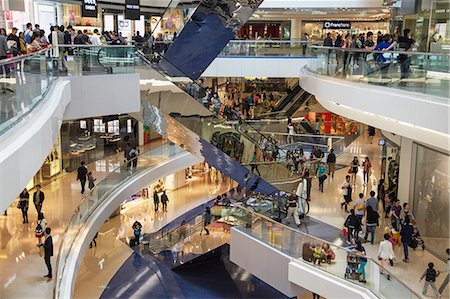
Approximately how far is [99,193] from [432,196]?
31.6 feet

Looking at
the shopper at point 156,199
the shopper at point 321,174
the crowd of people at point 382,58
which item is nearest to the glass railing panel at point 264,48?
the shopper at point 321,174

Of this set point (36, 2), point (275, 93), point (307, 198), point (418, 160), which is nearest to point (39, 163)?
point (307, 198)

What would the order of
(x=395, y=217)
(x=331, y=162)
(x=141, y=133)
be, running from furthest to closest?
(x=141, y=133), (x=331, y=162), (x=395, y=217)

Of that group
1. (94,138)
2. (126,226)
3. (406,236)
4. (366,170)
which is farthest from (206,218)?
(94,138)

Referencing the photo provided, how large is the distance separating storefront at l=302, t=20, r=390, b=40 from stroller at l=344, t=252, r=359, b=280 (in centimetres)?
2858

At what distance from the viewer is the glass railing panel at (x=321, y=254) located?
34.7 ft

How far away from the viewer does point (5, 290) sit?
10.7 m

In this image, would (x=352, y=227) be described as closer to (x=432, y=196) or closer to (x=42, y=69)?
(x=432, y=196)

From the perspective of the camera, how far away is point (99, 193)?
679 inches

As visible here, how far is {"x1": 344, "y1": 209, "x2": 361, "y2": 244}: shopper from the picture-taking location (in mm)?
13891

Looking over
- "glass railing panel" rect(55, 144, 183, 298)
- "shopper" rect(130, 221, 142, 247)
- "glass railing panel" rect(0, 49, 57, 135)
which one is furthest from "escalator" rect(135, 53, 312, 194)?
"shopper" rect(130, 221, 142, 247)

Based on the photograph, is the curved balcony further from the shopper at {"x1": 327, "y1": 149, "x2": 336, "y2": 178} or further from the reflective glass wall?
the shopper at {"x1": 327, "y1": 149, "x2": 336, "y2": 178}

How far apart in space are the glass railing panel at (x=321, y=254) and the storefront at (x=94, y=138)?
11007 mm

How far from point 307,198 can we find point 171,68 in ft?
20.2
